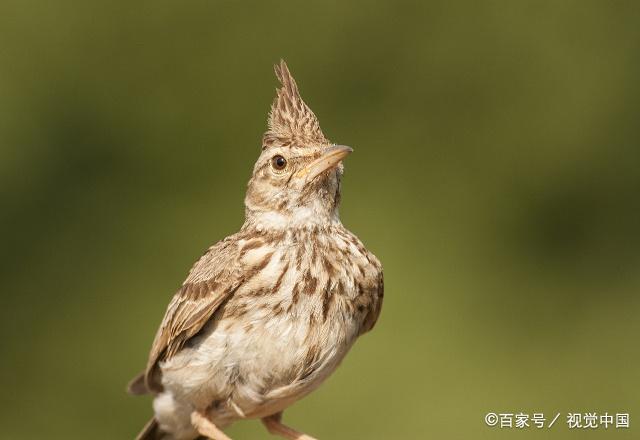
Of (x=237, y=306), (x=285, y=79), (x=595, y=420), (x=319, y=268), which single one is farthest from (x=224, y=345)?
(x=595, y=420)

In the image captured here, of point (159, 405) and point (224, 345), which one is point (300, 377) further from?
point (159, 405)

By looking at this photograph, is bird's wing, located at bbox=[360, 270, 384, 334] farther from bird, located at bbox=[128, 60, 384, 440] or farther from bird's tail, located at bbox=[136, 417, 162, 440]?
bird's tail, located at bbox=[136, 417, 162, 440]

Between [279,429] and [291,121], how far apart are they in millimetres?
1426

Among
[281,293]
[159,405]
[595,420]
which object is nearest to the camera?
[281,293]

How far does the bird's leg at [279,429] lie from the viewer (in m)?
4.51

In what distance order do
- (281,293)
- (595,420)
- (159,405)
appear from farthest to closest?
(595,420)
(159,405)
(281,293)

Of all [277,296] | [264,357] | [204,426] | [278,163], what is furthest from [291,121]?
[204,426]

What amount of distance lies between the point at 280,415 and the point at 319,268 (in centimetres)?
91

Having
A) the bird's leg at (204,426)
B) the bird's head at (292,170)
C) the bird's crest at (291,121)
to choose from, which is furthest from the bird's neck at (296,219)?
the bird's leg at (204,426)

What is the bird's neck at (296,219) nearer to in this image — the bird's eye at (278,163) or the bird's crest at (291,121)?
the bird's eye at (278,163)

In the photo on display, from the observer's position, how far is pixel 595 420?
711 cm

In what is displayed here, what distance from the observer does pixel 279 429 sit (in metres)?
4.57

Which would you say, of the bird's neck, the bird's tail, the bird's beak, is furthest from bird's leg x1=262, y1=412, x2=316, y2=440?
the bird's beak

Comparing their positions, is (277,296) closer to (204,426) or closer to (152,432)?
(204,426)
